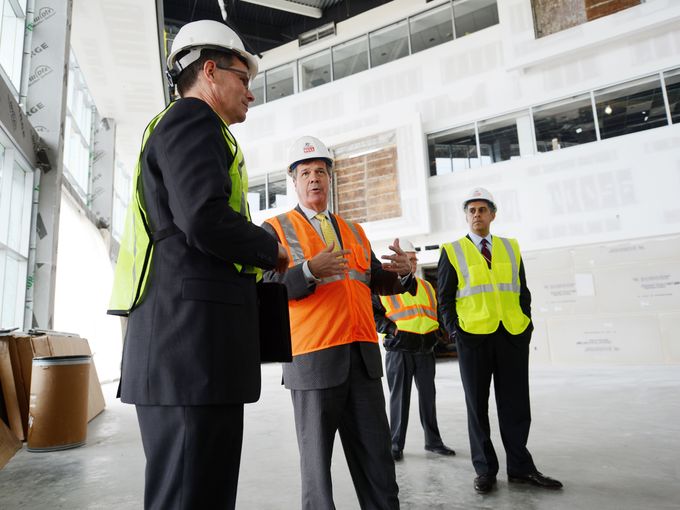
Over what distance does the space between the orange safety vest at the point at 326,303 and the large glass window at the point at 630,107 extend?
12425mm

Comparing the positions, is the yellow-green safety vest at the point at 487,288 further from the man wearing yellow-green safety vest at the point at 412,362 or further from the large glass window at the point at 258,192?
the large glass window at the point at 258,192

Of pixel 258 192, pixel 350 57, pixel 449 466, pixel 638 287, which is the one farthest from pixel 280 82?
pixel 449 466

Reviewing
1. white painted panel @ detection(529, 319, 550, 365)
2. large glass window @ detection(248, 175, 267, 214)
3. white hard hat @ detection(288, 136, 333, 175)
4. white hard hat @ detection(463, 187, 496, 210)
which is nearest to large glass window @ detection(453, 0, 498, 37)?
large glass window @ detection(248, 175, 267, 214)

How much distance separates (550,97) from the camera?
13.1 meters

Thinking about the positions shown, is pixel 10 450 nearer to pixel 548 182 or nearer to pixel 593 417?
pixel 593 417

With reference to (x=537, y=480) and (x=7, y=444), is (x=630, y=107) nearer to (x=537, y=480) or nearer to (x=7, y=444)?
(x=537, y=480)

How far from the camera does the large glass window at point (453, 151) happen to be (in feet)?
46.9

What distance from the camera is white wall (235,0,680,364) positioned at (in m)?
11.5

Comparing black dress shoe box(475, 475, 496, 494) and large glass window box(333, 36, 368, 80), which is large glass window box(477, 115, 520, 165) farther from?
black dress shoe box(475, 475, 496, 494)

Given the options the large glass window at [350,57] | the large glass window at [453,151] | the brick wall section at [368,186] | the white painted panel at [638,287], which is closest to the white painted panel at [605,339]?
the white painted panel at [638,287]

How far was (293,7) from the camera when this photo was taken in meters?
16.7

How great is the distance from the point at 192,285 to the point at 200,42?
833 mm

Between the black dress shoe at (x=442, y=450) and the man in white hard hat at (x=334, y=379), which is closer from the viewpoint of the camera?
the man in white hard hat at (x=334, y=379)

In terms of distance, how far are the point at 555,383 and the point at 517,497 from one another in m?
6.62
